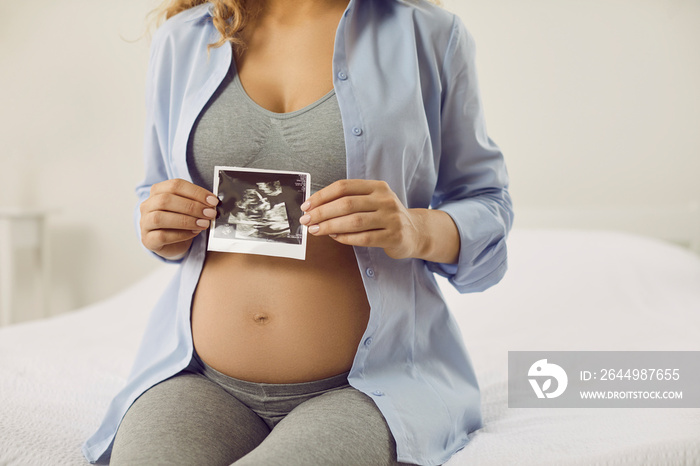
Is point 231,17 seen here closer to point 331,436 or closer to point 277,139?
point 277,139

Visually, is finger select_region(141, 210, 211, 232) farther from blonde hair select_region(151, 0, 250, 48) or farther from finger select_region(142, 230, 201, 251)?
blonde hair select_region(151, 0, 250, 48)

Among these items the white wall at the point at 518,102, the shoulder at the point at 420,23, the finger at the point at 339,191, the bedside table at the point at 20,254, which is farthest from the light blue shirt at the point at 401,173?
the bedside table at the point at 20,254

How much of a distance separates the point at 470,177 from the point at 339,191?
35cm

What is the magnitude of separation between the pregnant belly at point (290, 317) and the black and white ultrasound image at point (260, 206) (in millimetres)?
60

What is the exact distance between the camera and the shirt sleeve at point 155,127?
1.08 m

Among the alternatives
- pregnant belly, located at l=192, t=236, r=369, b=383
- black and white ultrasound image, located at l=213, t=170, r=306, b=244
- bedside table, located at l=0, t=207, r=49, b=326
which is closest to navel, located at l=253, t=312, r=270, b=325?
pregnant belly, located at l=192, t=236, r=369, b=383

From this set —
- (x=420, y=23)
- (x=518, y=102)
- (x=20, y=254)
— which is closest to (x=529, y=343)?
(x=420, y=23)

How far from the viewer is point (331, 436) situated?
2.50 ft

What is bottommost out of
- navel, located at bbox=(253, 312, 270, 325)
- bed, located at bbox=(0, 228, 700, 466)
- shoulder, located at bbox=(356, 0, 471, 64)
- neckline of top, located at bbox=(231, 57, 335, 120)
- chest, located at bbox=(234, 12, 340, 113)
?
bed, located at bbox=(0, 228, 700, 466)

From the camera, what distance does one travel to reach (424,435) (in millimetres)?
843

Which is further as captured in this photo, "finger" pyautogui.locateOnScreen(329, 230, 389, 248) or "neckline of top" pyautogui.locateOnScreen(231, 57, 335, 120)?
"neckline of top" pyautogui.locateOnScreen(231, 57, 335, 120)

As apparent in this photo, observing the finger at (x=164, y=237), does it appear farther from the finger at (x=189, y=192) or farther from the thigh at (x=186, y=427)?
the thigh at (x=186, y=427)

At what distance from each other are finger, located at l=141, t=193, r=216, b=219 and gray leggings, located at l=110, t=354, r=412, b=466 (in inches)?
9.9

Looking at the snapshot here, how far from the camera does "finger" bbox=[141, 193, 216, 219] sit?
0.87 metres
